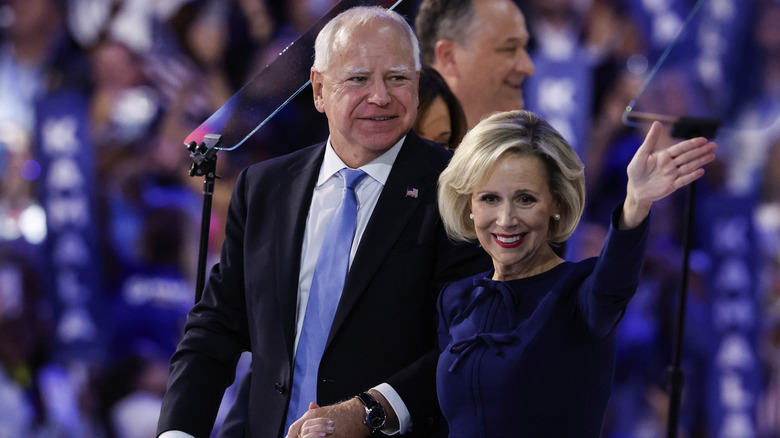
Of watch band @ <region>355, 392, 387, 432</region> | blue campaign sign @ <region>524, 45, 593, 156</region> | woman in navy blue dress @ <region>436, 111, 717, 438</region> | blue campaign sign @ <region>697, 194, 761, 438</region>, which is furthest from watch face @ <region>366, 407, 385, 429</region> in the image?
blue campaign sign @ <region>697, 194, 761, 438</region>

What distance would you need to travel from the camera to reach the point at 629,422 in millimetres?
5312

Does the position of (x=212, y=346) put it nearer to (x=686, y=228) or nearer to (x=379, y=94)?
(x=379, y=94)

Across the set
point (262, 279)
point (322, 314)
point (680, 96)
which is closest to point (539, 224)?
point (322, 314)

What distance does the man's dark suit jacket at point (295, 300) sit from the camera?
6.68ft

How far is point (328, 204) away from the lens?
2.19m

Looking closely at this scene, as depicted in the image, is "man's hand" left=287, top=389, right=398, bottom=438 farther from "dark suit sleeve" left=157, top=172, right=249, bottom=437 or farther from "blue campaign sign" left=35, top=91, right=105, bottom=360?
"blue campaign sign" left=35, top=91, right=105, bottom=360

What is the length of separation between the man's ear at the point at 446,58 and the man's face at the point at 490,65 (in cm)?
1

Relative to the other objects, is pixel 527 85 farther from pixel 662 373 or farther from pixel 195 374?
pixel 195 374

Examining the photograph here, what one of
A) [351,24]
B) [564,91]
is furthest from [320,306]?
[564,91]

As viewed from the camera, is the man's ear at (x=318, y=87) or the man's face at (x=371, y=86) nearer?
the man's face at (x=371, y=86)

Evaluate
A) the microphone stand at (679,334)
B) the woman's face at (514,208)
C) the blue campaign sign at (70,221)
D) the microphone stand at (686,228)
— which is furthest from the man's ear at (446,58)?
the blue campaign sign at (70,221)

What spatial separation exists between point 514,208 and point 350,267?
399mm

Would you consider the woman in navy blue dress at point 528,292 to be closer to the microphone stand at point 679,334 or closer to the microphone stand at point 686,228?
the microphone stand at point 686,228

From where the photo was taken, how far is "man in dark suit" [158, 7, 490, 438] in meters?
2.04
